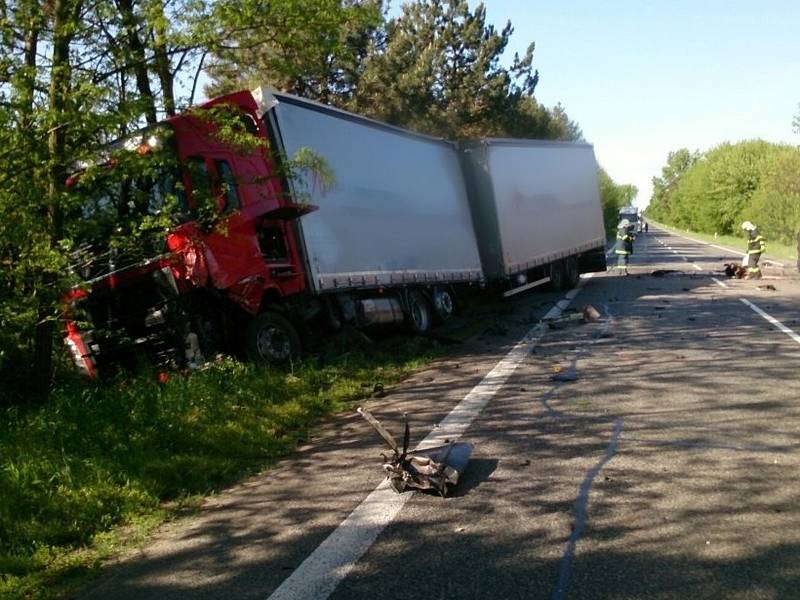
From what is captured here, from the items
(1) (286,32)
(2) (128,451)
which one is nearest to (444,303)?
(1) (286,32)

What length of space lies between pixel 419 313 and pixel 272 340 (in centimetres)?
450

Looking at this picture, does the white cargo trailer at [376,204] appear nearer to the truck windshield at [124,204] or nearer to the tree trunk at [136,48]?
the tree trunk at [136,48]

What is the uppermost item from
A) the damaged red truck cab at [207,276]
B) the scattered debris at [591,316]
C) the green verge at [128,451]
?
the damaged red truck cab at [207,276]

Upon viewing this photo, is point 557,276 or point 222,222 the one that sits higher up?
point 222,222

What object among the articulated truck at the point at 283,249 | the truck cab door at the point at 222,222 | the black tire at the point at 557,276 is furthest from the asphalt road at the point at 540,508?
the black tire at the point at 557,276

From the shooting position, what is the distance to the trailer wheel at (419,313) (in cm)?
1431

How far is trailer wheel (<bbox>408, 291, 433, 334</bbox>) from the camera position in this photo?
47.0 ft

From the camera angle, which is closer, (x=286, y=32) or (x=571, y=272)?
(x=286, y=32)

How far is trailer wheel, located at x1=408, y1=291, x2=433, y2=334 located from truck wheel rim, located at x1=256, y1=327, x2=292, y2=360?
143 inches

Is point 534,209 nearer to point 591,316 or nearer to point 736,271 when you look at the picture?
point 591,316

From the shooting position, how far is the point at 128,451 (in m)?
6.49

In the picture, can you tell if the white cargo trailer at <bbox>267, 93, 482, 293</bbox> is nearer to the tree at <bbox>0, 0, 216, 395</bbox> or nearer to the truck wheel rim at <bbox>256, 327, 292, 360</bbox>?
the truck wheel rim at <bbox>256, 327, 292, 360</bbox>

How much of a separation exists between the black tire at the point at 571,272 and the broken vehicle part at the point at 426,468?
17.6 metres

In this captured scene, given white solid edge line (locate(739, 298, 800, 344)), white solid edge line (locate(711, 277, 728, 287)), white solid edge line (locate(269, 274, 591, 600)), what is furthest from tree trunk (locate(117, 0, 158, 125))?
white solid edge line (locate(711, 277, 728, 287))
